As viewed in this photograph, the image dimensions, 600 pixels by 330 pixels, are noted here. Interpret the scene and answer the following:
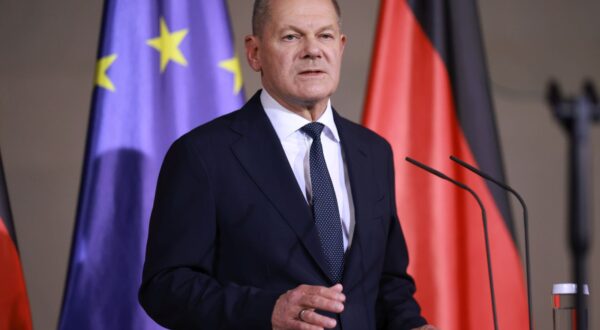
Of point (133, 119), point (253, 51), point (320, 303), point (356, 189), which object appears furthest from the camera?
point (133, 119)

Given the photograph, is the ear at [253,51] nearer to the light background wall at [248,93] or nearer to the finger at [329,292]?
the finger at [329,292]

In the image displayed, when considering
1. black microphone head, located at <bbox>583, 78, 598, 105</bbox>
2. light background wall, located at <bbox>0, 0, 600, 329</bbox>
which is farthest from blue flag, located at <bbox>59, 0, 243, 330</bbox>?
black microphone head, located at <bbox>583, 78, 598, 105</bbox>

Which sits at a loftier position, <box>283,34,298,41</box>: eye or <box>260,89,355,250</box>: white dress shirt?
<box>283,34,298,41</box>: eye

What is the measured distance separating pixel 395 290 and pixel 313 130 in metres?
0.43

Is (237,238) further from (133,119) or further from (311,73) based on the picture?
(133,119)

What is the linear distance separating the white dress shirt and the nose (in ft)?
0.47

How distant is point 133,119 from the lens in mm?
A: 2598

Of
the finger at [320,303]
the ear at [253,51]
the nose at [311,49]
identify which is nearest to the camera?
the finger at [320,303]

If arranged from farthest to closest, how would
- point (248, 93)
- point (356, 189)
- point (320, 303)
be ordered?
point (248, 93) < point (356, 189) < point (320, 303)

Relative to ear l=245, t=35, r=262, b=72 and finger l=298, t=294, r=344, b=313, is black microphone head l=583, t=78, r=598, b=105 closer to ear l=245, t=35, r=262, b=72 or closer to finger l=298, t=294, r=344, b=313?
finger l=298, t=294, r=344, b=313

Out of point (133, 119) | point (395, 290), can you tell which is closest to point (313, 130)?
point (395, 290)

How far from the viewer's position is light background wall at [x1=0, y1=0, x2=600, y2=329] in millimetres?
2797

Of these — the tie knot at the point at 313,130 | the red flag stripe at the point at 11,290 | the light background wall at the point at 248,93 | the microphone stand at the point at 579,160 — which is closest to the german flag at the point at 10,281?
the red flag stripe at the point at 11,290

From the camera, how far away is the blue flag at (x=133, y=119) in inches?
98.8
